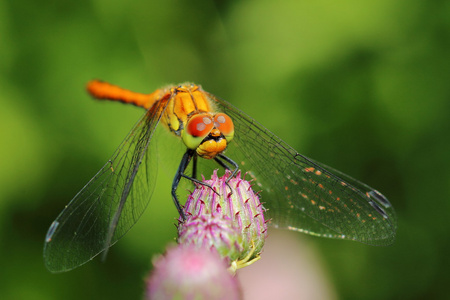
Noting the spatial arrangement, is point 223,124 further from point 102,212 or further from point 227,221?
point 102,212

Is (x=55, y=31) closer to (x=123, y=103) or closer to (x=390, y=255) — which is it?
(x=123, y=103)

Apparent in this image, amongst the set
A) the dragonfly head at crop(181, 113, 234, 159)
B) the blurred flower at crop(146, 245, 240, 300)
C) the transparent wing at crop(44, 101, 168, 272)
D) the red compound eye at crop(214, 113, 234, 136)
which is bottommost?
the blurred flower at crop(146, 245, 240, 300)

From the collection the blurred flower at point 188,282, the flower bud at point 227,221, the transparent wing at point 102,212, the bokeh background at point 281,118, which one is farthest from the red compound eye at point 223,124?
the bokeh background at point 281,118

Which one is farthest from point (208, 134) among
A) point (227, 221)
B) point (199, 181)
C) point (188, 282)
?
point (188, 282)

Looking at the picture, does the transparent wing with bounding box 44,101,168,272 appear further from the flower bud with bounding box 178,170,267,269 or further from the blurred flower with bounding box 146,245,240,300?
the blurred flower with bounding box 146,245,240,300

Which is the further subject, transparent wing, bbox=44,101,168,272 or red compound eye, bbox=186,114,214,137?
red compound eye, bbox=186,114,214,137

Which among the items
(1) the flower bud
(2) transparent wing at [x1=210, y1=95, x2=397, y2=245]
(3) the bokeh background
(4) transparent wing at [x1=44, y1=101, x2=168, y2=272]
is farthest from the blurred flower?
(3) the bokeh background

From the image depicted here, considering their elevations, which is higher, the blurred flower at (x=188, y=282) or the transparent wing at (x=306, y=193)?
the transparent wing at (x=306, y=193)

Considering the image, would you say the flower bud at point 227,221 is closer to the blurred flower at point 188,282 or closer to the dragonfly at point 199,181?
the dragonfly at point 199,181
